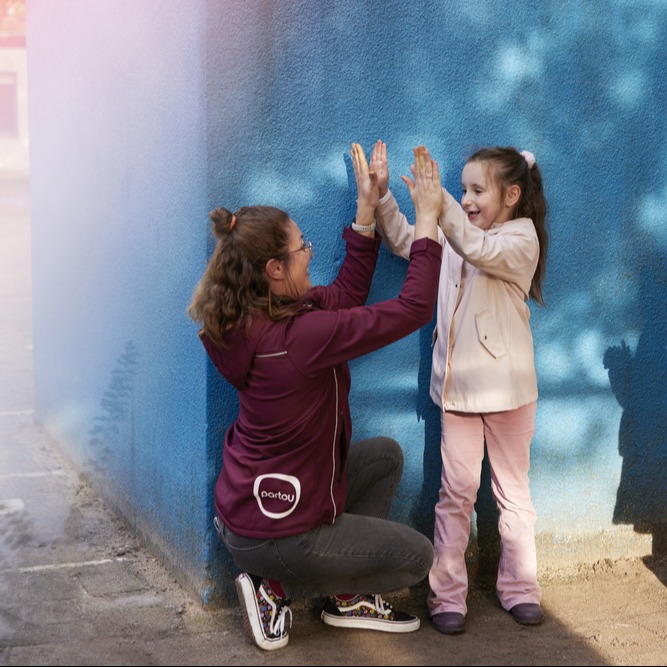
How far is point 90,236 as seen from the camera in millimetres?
4758

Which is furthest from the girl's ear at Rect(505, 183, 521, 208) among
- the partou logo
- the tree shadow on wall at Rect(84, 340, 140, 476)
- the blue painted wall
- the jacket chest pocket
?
the tree shadow on wall at Rect(84, 340, 140, 476)

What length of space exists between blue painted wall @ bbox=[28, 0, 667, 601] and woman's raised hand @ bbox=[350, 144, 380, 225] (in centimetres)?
9

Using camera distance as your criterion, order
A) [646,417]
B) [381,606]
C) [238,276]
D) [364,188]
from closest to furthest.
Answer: [238,276]
[364,188]
[381,606]
[646,417]

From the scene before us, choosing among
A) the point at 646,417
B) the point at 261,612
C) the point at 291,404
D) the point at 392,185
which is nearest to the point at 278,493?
the point at 291,404

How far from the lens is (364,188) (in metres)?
3.35

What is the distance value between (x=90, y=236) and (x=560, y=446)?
7.45ft

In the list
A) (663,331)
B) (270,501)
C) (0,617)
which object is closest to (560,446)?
(663,331)

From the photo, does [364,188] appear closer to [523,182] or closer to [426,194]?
[426,194]

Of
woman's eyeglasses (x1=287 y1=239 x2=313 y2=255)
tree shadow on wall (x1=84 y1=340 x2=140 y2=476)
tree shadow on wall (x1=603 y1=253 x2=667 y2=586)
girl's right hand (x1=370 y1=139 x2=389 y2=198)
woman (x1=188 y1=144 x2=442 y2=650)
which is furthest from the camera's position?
tree shadow on wall (x1=84 y1=340 x2=140 y2=476)

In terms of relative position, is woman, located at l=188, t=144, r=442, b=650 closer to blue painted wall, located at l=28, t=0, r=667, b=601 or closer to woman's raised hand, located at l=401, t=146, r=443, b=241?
woman's raised hand, located at l=401, t=146, r=443, b=241

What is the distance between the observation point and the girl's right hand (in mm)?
3367

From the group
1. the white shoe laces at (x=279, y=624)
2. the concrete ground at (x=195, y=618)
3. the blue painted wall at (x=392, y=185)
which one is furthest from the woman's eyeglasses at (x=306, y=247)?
the concrete ground at (x=195, y=618)

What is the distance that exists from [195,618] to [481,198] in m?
1.66

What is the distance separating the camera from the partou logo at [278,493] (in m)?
3.10
